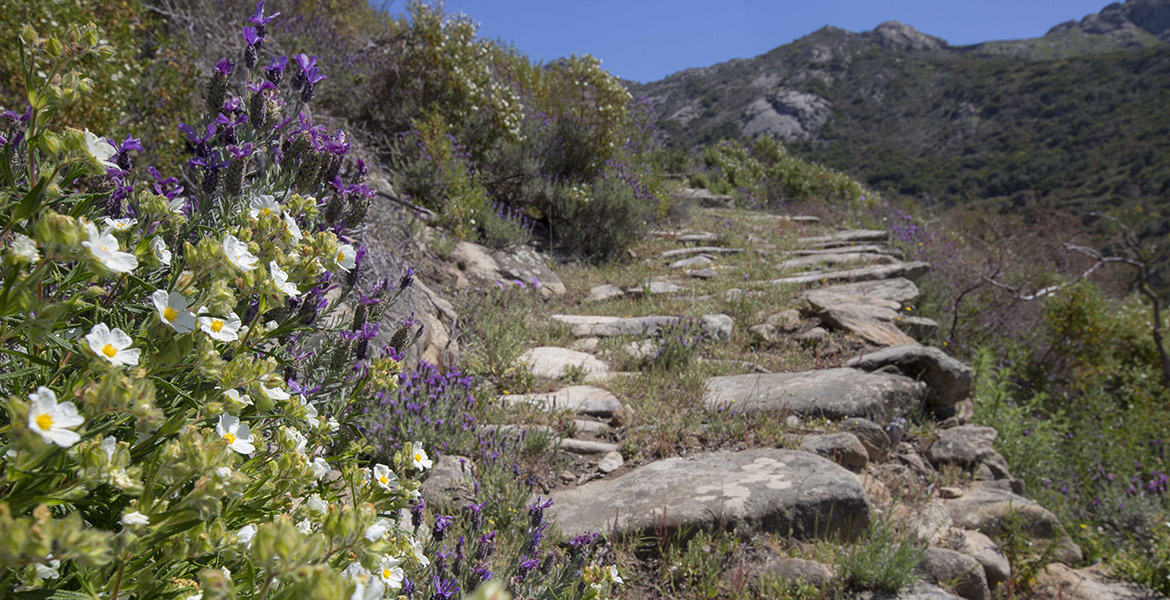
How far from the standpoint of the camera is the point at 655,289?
6.19m

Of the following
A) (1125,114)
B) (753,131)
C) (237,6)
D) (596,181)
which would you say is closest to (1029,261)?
(596,181)

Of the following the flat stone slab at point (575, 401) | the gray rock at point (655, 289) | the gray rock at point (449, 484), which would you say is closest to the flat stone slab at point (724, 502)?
the gray rock at point (449, 484)

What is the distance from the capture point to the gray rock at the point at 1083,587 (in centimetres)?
312

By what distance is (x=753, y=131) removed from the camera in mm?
50969

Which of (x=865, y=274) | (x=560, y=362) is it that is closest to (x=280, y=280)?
(x=560, y=362)

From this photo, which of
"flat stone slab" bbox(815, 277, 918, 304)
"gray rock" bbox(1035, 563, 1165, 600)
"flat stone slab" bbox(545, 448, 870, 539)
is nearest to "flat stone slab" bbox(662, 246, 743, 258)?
"flat stone slab" bbox(815, 277, 918, 304)

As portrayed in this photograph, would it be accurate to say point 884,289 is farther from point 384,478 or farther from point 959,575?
point 384,478

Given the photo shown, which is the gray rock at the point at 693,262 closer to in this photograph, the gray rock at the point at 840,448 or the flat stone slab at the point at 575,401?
the flat stone slab at the point at 575,401

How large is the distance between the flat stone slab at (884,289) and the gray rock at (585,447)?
12.3 ft

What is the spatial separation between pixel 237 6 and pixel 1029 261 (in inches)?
462

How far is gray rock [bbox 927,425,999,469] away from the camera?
411cm

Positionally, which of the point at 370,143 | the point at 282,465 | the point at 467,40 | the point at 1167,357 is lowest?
the point at 1167,357

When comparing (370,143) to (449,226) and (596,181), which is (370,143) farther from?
(596,181)

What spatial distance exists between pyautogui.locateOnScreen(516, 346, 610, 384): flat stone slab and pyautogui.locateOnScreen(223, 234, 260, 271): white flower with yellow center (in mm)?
3074
